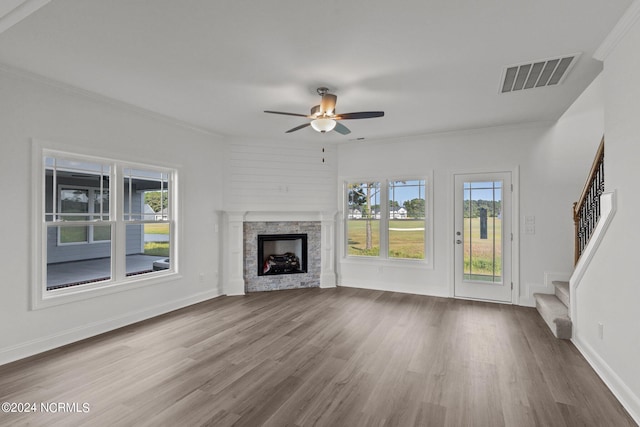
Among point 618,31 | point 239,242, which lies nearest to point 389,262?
point 239,242

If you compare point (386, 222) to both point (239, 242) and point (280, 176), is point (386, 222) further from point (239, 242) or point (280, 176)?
point (239, 242)

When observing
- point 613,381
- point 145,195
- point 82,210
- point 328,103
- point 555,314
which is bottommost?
point 613,381

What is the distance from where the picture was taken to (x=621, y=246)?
2.39 metres

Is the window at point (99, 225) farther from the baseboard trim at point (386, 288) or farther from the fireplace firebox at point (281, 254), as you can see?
the baseboard trim at point (386, 288)

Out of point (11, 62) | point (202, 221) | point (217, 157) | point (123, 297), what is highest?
point (11, 62)

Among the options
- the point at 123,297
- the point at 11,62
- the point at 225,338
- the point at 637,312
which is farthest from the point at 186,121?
the point at 637,312

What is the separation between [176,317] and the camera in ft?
14.2

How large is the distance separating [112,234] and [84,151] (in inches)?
41.8

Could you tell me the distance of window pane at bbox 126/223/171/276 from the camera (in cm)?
427

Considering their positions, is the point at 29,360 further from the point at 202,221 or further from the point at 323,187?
the point at 323,187

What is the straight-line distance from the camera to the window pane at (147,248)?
14.0ft

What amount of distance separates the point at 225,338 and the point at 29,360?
183 cm

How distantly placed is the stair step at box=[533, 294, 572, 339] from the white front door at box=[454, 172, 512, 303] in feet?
1.92

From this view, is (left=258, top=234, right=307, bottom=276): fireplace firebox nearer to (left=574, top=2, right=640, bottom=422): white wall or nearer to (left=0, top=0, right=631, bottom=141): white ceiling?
(left=0, top=0, right=631, bottom=141): white ceiling
